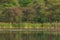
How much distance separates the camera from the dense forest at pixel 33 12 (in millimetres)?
43594

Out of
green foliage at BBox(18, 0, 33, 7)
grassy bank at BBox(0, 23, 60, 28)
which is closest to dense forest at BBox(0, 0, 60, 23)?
grassy bank at BBox(0, 23, 60, 28)

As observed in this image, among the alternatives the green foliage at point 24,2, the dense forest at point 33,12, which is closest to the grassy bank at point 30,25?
the dense forest at point 33,12

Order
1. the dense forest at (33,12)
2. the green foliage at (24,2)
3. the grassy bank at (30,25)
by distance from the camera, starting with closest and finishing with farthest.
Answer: the grassy bank at (30,25) → the dense forest at (33,12) → the green foliage at (24,2)

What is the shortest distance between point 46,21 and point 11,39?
1925 centimetres

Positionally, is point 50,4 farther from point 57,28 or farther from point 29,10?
point 57,28

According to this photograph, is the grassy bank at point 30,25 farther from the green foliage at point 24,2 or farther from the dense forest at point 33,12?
the green foliage at point 24,2

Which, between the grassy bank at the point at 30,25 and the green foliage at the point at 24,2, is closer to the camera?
the grassy bank at the point at 30,25

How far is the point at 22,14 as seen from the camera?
4475 centimetres

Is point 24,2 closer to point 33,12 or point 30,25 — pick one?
point 33,12

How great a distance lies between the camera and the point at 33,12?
4478 centimetres

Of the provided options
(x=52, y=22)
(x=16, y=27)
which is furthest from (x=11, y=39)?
(x=52, y=22)

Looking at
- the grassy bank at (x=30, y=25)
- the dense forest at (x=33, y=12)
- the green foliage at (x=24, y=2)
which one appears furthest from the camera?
the green foliage at (x=24, y=2)

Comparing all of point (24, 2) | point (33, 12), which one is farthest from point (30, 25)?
point (24, 2)

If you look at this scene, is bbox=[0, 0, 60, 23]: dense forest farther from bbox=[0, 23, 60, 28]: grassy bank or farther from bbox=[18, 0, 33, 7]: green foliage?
bbox=[18, 0, 33, 7]: green foliage
